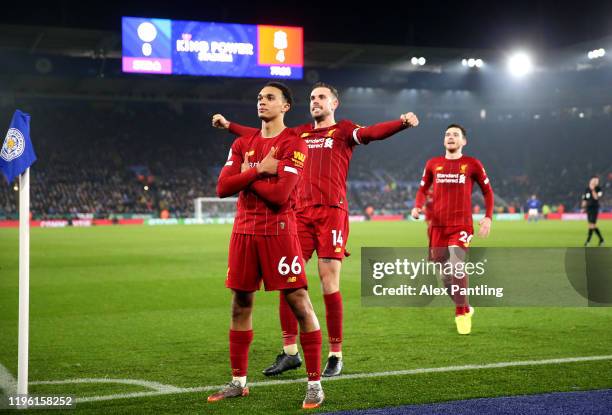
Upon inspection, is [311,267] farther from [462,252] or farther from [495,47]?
[495,47]

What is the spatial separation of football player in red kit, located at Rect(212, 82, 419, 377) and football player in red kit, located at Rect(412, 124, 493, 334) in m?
2.17

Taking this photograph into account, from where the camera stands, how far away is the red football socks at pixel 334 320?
617cm

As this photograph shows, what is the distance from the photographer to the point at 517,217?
2015 inches

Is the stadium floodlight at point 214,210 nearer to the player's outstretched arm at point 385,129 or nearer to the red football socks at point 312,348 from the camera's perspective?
the player's outstretched arm at point 385,129

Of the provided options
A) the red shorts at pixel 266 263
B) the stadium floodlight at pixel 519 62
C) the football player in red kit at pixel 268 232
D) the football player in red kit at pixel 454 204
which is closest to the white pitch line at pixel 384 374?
the football player in red kit at pixel 268 232

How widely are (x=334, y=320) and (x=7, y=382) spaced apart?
2.63 metres

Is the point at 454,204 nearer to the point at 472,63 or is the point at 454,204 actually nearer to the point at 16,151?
the point at 16,151

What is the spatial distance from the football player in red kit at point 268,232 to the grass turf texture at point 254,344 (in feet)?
1.38

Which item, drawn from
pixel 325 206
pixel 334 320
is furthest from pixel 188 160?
pixel 334 320

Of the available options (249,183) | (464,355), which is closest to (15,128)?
(249,183)

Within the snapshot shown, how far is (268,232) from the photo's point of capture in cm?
501

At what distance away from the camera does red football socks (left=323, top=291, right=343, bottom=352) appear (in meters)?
6.17

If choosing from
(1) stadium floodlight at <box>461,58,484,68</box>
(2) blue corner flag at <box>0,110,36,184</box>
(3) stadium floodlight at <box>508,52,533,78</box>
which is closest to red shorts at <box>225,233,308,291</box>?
(2) blue corner flag at <box>0,110,36,184</box>

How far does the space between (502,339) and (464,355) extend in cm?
103
